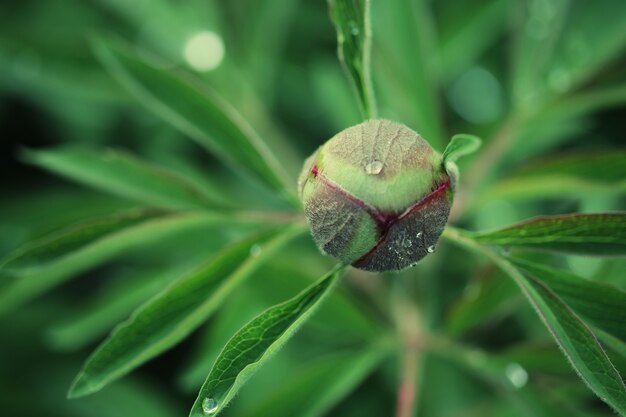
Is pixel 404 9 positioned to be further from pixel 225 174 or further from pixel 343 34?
pixel 225 174

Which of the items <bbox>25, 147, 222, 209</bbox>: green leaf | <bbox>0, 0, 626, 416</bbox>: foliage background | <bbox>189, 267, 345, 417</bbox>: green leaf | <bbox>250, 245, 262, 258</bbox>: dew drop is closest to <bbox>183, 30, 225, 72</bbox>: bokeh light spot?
<bbox>0, 0, 626, 416</bbox>: foliage background

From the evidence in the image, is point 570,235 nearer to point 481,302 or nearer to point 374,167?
point 374,167

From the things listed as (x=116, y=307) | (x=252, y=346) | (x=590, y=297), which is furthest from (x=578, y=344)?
(x=116, y=307)

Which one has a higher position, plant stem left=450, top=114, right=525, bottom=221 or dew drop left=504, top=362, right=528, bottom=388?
plant stem left=450, top=114, right=525, bottom=221

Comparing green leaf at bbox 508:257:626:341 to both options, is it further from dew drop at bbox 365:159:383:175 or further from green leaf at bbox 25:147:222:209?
green leaf at bbox 25:147:222:209

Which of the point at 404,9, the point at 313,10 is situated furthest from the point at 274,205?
the point at 404,9

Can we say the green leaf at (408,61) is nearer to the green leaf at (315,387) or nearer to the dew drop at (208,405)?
the green leaf at (315,387)
